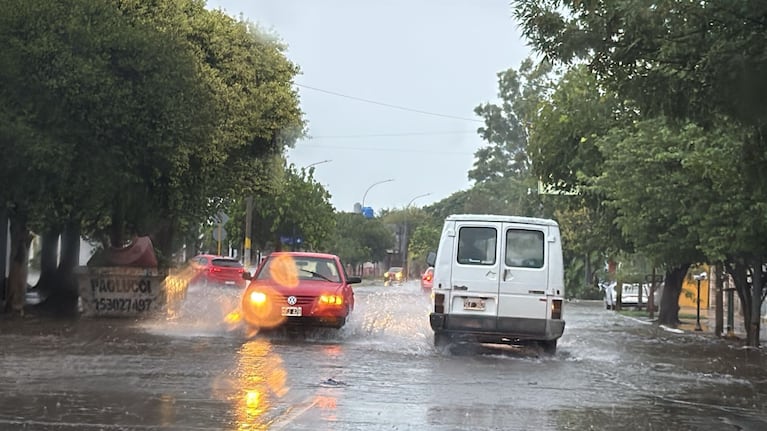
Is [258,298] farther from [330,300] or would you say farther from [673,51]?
[673,51]

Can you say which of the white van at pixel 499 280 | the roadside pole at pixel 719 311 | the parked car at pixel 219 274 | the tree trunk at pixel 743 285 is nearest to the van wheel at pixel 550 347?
the white van at pixel 499 280

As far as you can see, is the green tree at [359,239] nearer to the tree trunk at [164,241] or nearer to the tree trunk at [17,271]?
the tree trunk at [164,241]

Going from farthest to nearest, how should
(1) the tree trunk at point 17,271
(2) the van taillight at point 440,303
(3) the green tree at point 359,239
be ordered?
(3) the green tree at point 359,239 < (1) the tree trunk at point 17,271 < (2) the van taillight at point 440,303

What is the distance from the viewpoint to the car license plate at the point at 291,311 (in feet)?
59.1

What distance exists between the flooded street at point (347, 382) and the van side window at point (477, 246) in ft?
5.13

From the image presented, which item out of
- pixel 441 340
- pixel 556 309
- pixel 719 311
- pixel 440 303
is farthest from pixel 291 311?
pixel 719 311

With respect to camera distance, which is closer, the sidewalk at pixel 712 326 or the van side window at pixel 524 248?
the van side window at pixel 524 248

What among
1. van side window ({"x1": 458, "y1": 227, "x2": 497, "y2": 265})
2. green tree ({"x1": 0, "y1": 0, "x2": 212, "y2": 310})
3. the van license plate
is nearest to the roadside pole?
van side window ({"x1": 458, "y1": 227, "x2": 497, "y2": 265})

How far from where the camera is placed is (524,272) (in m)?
16.7

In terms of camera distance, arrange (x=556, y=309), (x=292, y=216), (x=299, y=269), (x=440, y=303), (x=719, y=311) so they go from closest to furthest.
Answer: (x=556, y=309), (x=440, y=303), (x=299, y=269), (x=719, y=311), (x=292, y=216)

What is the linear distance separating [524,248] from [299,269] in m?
4.56

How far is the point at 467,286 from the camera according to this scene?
16.8 metres

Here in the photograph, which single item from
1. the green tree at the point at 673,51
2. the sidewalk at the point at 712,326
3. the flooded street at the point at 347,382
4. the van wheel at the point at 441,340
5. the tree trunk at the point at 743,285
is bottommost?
the flooded street at the point at 347,382

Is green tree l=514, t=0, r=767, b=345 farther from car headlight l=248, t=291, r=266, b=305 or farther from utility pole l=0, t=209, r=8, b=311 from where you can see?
utility pole l=0, t=209, r=8, b=311
